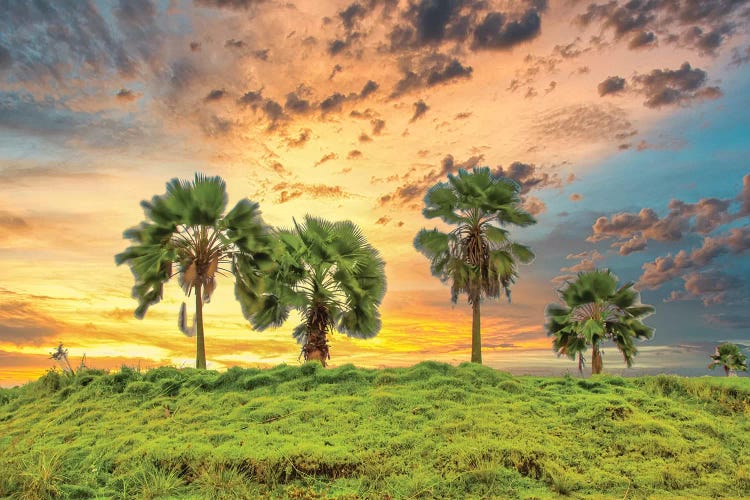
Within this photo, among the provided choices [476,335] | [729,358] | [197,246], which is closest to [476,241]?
[476,335]

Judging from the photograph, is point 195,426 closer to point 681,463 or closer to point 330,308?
point 681,463

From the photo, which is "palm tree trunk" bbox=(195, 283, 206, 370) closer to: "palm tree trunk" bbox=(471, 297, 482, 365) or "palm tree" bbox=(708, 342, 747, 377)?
"palm tree trunk" bbox=(471, 297, 482, 365)

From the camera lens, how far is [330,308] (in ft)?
75.3

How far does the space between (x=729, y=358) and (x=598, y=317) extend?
735 inches

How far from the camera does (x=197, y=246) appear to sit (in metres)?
23.7

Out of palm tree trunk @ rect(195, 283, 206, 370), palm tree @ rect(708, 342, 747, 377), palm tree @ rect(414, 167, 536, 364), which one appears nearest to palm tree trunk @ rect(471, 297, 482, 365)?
palm tree @ rect(414, 167, 536, 364)

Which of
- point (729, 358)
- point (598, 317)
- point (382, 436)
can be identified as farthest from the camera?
point (729, 358)

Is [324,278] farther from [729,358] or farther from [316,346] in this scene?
[729,358]

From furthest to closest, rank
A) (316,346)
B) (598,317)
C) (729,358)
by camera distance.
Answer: (729,358) → (598,317) → (316,346)

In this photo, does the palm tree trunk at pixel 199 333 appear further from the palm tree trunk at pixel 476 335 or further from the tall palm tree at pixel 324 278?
the palm tree trunk at pixel 476 335

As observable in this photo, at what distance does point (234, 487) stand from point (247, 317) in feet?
55.3

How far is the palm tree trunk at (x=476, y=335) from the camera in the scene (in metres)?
26.1

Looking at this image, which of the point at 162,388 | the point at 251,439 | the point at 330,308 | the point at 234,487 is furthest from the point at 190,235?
the point at 234,487

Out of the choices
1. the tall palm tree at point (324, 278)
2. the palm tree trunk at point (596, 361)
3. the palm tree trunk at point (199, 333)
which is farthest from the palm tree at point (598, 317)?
the palm tree trunk at point (199, 333)
